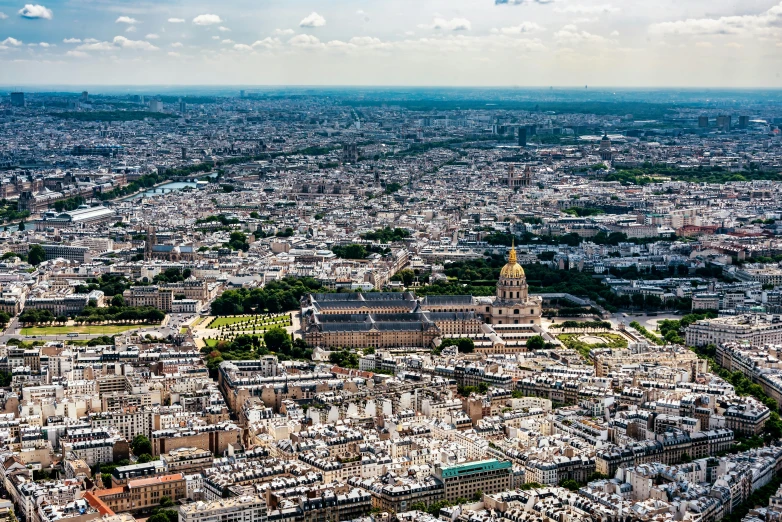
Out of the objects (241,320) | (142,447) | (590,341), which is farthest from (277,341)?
(142,447)

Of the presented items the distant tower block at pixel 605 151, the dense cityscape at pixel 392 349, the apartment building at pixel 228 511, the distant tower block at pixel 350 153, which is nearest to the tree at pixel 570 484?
the dense cityscape at pixel 392 349

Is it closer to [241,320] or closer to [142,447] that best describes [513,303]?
[241,320]

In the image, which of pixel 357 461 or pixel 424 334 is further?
pixel 424 334

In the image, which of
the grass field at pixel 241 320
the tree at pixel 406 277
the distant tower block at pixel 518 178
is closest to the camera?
the grass field at pixel 241 320

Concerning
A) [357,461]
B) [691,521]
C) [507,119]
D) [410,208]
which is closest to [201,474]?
[357,461]

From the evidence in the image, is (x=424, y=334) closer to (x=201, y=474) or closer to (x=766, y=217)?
(x=201, y=474)

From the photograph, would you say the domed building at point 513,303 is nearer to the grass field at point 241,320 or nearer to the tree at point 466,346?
the tree at point 466,346

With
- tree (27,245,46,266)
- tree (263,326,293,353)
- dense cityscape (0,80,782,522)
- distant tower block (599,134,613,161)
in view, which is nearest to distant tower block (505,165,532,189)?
dense cityscape (0,80,782,522)
